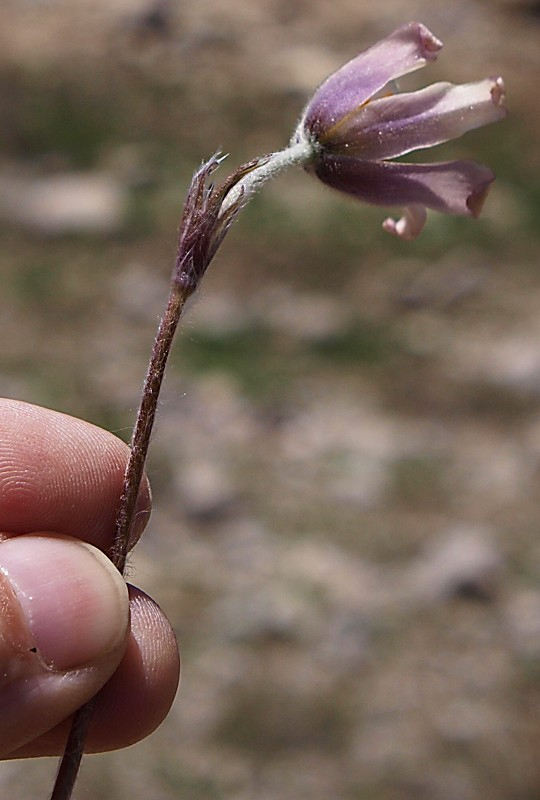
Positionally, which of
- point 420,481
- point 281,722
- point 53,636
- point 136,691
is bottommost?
point 281,722

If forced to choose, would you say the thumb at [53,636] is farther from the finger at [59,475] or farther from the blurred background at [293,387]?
the blurred background at [293,387]

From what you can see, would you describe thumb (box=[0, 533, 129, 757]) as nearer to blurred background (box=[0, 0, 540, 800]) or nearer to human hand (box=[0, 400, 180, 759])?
human hand (box=[0, 400, 180, 759])

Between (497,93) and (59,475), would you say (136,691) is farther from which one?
(497,93)

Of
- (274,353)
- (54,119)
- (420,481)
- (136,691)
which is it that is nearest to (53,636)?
(136,691)

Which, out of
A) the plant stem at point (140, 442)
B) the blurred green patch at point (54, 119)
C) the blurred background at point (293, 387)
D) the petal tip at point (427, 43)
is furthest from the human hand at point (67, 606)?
the blurred green patch at point (54, 119)

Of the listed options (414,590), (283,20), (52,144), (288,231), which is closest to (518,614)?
(414,590)

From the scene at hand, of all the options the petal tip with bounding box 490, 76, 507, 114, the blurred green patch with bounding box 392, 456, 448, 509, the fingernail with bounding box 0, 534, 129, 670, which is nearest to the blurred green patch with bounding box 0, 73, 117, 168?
Answer: the blurred green patch with bounding box 392, 456, 448, 509
